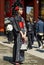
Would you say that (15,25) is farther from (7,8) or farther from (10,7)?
(7,8)

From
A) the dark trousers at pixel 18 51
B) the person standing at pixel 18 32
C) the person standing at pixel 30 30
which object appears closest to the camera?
the person standing at pixel 18 32

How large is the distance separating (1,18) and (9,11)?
3.06 ft

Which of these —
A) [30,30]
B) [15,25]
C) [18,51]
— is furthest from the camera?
[30,30]

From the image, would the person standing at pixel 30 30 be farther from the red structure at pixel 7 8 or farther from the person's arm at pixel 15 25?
the red structure at pixel 7 8

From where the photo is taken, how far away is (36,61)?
453 inches

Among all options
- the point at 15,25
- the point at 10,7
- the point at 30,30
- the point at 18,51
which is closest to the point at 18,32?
the point at 15,25

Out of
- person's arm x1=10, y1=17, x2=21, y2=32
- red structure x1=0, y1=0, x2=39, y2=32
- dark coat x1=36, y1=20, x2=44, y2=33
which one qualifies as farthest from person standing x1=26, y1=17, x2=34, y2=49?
red structure x1=0, y1=0, x2=39, y2=32

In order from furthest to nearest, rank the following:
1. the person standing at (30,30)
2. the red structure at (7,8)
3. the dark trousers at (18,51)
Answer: the red structure at (7,8), the person standing at (30,30), the dark trousers at (18,51)

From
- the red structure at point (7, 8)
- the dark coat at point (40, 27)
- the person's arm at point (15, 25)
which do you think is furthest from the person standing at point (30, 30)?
the red structure at point (7, 8)

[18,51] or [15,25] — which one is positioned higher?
[15,25]

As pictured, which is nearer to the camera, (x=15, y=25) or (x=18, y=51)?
(x=15, y=25)

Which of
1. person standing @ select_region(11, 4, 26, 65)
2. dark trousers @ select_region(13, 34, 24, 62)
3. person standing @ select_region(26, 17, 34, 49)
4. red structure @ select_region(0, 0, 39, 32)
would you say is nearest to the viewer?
person standing @ select_region(11, 4, 26, 65)

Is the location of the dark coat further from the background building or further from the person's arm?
the background building

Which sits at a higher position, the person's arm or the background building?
the person's arm
